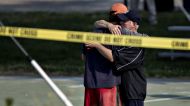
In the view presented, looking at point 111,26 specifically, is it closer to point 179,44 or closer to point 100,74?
point 100,74

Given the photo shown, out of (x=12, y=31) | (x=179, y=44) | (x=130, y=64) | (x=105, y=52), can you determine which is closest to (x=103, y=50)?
(x=105, y=52)

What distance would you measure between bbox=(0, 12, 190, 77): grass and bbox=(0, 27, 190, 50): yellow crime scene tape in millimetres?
8407

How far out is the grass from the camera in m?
16.0

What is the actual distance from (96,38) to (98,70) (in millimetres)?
384

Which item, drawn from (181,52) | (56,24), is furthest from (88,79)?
(56,24)

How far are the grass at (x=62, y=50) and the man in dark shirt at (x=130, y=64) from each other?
7.91m

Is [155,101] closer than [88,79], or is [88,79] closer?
[88,79]

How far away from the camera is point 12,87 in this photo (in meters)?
13.3

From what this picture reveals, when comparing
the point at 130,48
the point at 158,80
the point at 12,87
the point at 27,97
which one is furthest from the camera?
Answer: the point at 158,80

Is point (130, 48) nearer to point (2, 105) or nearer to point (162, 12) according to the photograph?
point (2, 105)

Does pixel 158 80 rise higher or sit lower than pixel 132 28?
lower

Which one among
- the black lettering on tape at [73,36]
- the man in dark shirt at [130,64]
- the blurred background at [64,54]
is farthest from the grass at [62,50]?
the black lettering on tape at [73,36]

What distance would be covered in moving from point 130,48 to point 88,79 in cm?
48

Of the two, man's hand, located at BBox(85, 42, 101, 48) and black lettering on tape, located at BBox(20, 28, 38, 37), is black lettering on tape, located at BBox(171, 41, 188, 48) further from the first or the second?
black lettering on tape, located at BBox(20, 28, 38, 37)
